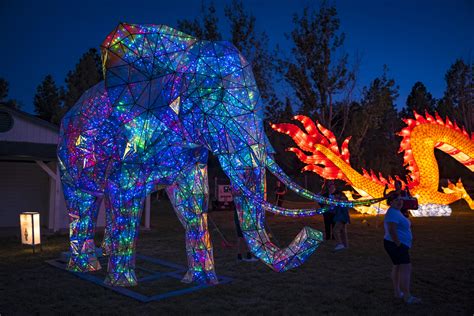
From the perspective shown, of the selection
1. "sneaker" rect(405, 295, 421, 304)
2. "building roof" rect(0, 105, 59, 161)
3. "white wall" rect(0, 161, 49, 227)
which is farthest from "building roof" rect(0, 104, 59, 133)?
"sneaker" rect(405, 295, 421, 304)

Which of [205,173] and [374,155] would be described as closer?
[205,173]

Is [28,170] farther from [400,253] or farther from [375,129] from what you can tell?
[375,129]

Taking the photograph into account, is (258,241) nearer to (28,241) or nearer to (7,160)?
(28,241)

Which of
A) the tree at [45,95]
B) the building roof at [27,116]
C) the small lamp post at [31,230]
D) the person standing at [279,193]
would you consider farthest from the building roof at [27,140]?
the tree at [45,95]

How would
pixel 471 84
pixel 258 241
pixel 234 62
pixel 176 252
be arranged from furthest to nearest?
pixel 471 84
pixel 176 252
pixel 234 62
pixel 258 241

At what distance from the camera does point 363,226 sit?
41.3ft

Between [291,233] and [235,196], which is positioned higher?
[235,196]

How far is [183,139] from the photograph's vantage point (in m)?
5.16

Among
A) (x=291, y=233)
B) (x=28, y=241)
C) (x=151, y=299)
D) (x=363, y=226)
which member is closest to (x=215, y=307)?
(x=151, y=299)

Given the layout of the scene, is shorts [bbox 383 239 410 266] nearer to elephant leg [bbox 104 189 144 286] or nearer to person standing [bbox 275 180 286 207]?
elephant leg [bbox 104 189 144 286]

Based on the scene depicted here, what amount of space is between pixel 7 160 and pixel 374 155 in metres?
25.2

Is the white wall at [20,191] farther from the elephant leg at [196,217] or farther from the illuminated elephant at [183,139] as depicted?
the elephant leg at [196,217]

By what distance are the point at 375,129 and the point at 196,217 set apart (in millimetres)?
26158

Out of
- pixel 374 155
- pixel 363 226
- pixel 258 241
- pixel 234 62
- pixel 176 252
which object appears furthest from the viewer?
pixel 374 155
